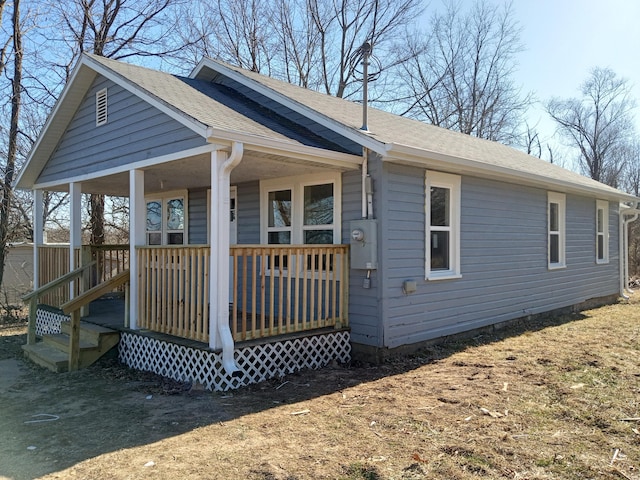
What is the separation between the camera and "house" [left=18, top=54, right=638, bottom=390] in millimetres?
5957

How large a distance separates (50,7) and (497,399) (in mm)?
17371

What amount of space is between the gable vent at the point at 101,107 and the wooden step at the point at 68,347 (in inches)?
125

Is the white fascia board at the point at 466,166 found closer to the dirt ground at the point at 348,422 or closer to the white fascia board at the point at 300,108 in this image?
the white fascia board at the point at 300,108

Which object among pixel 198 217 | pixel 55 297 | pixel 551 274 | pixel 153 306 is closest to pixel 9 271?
pixel 55 297

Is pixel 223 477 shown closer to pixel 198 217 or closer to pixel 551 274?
pixel 198 217

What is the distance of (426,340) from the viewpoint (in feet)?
24.2

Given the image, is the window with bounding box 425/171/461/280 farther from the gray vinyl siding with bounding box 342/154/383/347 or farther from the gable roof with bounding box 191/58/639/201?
the gray vinyl siding with bounding box 342/154/383/347

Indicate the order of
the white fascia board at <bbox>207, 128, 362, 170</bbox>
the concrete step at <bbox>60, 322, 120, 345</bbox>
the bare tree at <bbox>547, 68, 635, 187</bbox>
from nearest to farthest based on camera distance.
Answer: the white fascia board at <bbox>207, 128, 362, 170</bbox> → the concrete step at <bbox>60, 322, 120, 345</bbox> → the bare tree at <bbox>547, 68, 635, 187</bbox>

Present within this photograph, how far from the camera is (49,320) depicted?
29.8 ft

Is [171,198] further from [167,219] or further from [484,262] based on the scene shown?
[484,262]

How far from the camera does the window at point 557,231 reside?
10.8 m

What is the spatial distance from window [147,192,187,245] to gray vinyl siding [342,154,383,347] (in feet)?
14.5

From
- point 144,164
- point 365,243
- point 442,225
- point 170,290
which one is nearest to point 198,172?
point 144,164

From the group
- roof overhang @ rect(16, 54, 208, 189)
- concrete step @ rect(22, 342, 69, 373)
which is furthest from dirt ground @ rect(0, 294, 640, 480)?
roof overhang @ rect(16, 54, 208, 189)
